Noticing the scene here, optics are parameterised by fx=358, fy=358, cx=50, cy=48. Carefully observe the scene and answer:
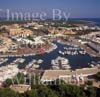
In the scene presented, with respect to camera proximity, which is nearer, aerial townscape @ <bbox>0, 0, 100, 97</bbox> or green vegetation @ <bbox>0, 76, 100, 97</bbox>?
green vegetation @ <bbox>0, 76, 100, 97</bbox>

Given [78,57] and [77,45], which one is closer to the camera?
[78,57]

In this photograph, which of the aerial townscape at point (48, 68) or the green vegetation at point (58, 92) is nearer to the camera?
the green vegetation at point (58, 92)

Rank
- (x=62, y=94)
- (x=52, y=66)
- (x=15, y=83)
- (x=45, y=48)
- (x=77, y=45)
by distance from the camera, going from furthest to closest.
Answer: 1. (x=77, y=45)
2. (x=45, y=48)
3. (x=52, y=66)
4. (x=15, y=83)
5. (x=62, y=94)

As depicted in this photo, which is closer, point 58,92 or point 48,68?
point 58,92

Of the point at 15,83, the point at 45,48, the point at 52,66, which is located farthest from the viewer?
the point at 45,48

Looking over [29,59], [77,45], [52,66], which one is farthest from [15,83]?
[77,45]

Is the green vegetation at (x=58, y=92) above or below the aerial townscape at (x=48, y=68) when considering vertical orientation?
above

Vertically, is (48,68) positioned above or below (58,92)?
below

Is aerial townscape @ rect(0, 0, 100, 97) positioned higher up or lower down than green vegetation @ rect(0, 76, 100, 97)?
lower down

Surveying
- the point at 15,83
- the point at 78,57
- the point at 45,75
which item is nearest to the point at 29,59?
the point at 78,57

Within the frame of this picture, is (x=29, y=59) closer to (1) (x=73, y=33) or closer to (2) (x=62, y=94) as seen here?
(2) (x=62, y=94)
